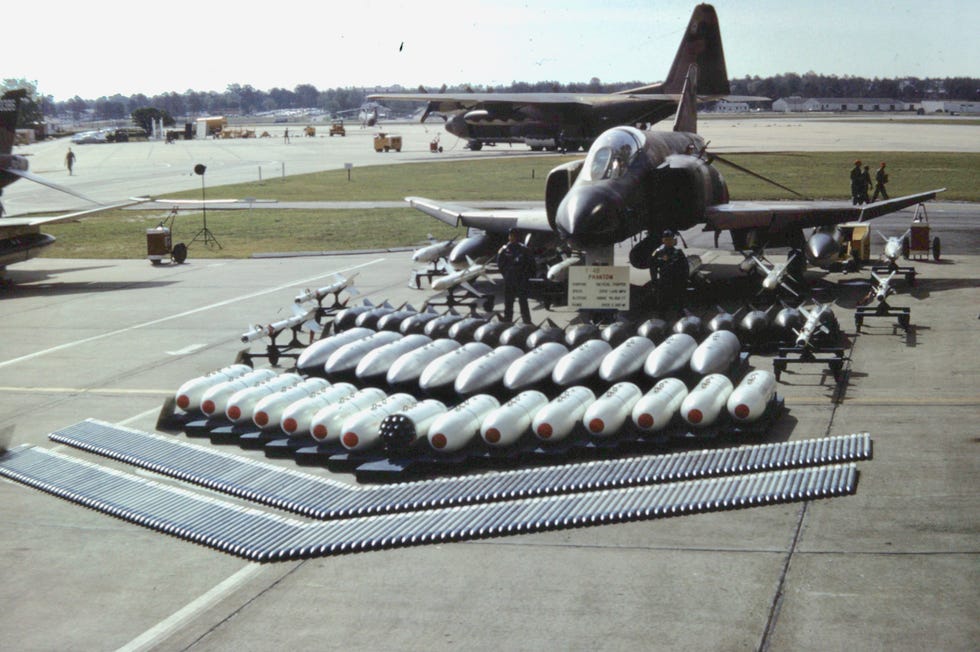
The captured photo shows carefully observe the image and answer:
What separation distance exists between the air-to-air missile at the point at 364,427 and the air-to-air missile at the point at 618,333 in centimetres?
521

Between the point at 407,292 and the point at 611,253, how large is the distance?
7.26 meters

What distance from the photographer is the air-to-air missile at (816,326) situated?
2014cm

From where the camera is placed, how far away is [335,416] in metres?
16.1

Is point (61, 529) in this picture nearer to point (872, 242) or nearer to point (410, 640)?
point (410, 640)

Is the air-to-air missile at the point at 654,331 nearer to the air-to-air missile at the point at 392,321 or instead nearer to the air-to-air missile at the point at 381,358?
the air-to-air missile at the point at 381,358

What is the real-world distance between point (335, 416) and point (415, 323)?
19.6 feet

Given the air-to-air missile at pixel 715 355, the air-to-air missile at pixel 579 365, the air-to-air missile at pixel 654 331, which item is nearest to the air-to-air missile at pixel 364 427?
the air-to-air missile at pixel 579 365

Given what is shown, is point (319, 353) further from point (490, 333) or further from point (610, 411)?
point (610, 411)

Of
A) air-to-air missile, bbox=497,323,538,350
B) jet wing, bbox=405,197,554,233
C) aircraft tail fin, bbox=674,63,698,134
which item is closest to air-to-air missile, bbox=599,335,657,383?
air-to-air missile, bbox=497,323,538,350

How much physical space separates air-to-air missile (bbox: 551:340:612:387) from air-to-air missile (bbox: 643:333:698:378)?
0.88m

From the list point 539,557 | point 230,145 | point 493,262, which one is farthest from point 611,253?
point 230,145

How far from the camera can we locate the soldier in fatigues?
2278 centimetres

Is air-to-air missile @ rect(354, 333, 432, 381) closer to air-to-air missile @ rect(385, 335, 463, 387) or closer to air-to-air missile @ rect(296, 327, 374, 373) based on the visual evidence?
air-to-air missile @ rect(385, 335, 463, 387)

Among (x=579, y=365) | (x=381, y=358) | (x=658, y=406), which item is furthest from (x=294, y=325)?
(x=658, y=406)
